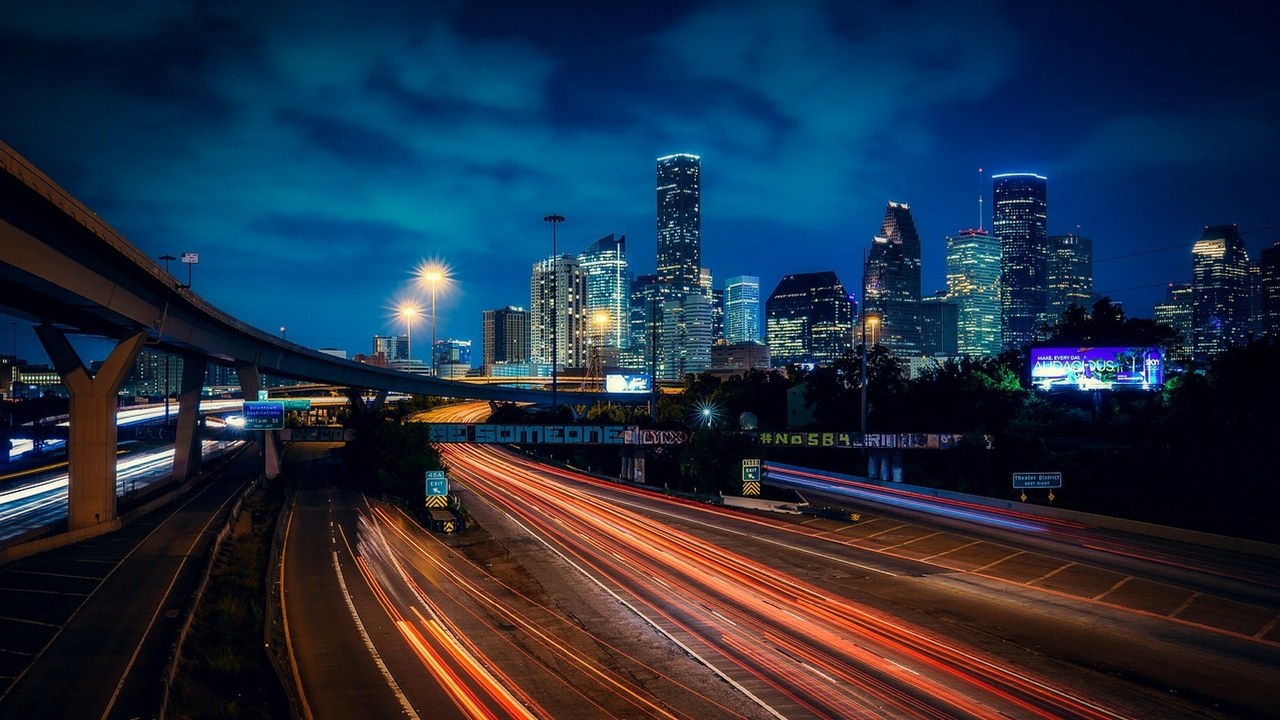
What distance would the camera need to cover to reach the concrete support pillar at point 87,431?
4241 centimetres

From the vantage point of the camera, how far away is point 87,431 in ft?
141

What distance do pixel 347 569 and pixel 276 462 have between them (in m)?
42.5

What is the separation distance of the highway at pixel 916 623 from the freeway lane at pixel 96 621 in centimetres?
1427

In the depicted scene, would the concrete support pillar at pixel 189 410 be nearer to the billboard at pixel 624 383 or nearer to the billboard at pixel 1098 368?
the billboard at pixel 1098 368

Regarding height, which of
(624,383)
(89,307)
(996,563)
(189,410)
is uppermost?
(89,307)

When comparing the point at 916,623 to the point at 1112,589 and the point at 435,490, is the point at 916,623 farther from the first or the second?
the point at 435,490

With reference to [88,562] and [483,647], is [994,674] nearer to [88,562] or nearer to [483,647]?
[483,647]

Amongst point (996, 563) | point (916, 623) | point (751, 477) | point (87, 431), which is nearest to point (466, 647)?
point (916, 623)

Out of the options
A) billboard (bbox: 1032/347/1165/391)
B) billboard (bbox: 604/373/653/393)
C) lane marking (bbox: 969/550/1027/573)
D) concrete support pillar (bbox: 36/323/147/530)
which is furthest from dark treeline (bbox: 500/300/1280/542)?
concrete support pillar (bbox: 36/323/147/530)

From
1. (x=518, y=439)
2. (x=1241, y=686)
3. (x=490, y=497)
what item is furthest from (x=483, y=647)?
(x=518, y=439)

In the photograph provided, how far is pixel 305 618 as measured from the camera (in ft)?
91.7

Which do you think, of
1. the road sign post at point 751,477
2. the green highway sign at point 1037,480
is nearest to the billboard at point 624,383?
the road sign post at point 751,477

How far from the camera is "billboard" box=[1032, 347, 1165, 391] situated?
72438 millimetres

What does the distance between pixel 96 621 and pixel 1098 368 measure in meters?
73.8
